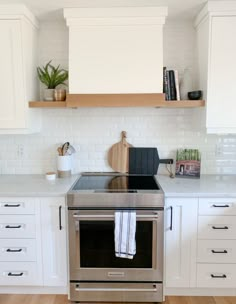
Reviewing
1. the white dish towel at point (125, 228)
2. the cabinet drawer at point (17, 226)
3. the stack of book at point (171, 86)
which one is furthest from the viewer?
Answer: the stack of book at point (171, 86)

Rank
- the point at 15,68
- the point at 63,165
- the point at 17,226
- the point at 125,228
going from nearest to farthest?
the point at 125,228 → the point at 17,226 → the point at 15,68 → the point at 63,165

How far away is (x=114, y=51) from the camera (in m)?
2.25

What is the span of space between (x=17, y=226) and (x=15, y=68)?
1.26 m

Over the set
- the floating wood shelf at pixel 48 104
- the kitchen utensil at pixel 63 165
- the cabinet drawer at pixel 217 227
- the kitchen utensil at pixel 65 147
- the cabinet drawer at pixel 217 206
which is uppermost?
the floating wood shelf at pixel 48 104

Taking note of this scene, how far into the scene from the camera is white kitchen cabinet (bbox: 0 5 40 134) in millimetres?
2213

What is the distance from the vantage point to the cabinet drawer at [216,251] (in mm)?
2137

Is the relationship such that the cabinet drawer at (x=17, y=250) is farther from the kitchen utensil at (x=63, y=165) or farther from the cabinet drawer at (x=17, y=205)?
the kitchen utensil at (x=63, y=165)

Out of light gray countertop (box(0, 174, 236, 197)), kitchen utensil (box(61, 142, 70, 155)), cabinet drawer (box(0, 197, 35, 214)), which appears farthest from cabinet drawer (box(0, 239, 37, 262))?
kitchen utensil (box(61, 142, 70, 155))

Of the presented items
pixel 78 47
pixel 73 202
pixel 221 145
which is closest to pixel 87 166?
pixel 73 202

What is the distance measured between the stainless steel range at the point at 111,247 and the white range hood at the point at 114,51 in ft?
2.77

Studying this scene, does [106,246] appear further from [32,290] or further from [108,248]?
[32,290]

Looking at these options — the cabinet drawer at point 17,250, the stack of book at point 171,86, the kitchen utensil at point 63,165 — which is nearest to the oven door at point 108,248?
the cabinet drawer at point 17,250

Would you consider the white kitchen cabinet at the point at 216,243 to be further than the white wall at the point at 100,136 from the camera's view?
No

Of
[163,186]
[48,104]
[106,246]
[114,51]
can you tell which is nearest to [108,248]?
[106,246]
